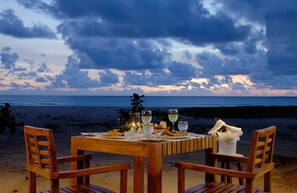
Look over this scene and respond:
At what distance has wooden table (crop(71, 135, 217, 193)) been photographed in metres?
4.15

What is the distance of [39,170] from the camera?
159 inches

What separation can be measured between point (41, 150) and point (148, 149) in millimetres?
970

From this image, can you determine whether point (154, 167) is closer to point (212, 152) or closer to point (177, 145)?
point (177, 145)

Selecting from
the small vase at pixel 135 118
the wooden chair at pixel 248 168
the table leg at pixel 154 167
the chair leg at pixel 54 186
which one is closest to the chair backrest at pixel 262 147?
the wooden chair at pixel 248 168

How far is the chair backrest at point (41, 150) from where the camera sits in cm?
381

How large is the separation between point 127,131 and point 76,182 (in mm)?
788

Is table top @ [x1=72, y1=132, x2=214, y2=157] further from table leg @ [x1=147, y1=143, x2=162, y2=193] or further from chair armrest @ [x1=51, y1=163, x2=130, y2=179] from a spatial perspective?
chair armrest @ [x1=51, y1=163, x2=130, y2=179]

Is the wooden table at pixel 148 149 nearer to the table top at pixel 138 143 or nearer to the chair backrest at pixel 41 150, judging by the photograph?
the table top at pixel 138 143

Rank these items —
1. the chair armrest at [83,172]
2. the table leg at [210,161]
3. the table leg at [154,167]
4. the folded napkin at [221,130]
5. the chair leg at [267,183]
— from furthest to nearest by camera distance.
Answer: the folded napkin at [221,130]
the table leg at [210,161]
the chair leg at [267,183]
the table leg at [154,167]
the chair armrest at [83,172]

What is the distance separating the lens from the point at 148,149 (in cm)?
417

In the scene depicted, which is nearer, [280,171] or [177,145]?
[177,145]

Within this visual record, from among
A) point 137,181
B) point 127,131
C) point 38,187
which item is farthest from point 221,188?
point 38,187

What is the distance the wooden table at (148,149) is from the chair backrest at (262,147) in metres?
0.69

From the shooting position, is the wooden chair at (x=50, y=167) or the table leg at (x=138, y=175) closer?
the wooden chair at (x=50, y=167)
